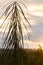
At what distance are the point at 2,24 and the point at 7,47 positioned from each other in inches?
12.1

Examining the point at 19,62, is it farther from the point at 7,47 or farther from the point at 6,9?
the point at 6,9

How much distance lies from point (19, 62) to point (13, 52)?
0.50 ft

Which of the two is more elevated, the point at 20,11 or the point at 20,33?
the point at 20,11

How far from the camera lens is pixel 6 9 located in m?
3.46

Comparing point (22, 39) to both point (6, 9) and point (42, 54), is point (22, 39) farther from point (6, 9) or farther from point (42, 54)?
point (42, 54)

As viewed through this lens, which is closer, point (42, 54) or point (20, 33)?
point (20, 33)

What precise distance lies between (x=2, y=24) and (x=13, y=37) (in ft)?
0.73

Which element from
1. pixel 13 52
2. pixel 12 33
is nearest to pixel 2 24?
pixel 12 33

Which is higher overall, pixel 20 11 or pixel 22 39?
pixel 20 11

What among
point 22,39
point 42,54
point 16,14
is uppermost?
point 42,54

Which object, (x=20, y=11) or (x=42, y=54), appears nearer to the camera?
(x=20, y=11)

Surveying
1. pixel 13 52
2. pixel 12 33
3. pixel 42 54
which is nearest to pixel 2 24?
pixel 12 33

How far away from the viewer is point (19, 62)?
A: 350 centimetres

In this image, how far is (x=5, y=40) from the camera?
3.49 meters
